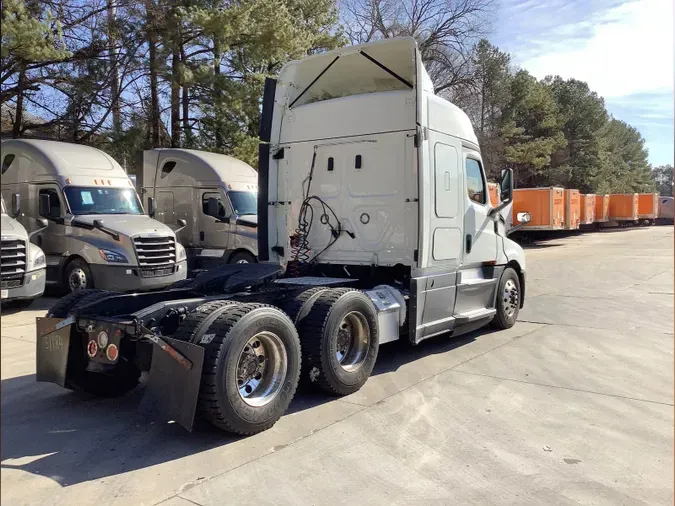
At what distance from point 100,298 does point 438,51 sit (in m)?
30.9

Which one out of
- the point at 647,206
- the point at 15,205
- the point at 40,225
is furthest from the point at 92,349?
the point at 647,206

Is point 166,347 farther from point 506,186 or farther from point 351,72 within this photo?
point 506,186

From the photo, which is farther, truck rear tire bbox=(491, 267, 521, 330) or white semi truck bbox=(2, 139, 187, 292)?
white semi truck bbox=(2, 139, 187, 292)

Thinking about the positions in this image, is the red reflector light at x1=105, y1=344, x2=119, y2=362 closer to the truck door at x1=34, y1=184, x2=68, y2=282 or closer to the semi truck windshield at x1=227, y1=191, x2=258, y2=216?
the truck door at x1=34, y1=184, x2=68, y2=282

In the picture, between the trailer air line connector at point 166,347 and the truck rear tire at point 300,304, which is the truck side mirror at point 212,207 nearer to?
the truck rear tire at point 300,304

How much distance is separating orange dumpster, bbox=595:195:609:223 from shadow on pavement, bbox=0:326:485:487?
40.2m

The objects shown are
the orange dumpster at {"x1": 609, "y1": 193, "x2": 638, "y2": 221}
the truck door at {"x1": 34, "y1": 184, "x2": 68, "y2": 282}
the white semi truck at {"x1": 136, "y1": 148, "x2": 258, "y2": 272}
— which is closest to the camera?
the truck door at {"x1": 34, "y1": 184, "x2": 68, "y2": 282}

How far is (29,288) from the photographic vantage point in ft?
34.6

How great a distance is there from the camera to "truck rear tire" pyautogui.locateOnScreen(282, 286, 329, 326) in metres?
5.67

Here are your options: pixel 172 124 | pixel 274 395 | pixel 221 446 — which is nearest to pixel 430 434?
pixel 274 395

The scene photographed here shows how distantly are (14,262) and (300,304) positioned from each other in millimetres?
6860

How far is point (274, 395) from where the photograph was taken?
16.5 ft

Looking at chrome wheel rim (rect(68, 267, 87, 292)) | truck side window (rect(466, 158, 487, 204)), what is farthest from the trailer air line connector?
chrome wheel rim (rect(68, 267, 87, 292))

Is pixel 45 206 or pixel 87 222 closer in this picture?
pixel 87 222
